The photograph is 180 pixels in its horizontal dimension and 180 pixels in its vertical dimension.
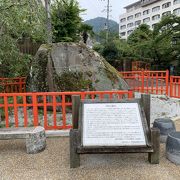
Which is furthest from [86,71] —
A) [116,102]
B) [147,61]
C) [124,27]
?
[124,27]

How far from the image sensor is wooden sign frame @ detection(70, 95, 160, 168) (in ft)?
10.1

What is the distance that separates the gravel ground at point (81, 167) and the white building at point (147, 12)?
39491 millimetres

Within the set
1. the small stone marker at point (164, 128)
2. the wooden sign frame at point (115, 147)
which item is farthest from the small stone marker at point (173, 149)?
the small stone marker at point (164, 128)

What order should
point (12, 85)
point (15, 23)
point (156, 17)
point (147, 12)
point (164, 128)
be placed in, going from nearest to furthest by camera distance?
point (164, 128) < point (15, 23) < point (12, 85) < point (156, 17) < point (147, 12)

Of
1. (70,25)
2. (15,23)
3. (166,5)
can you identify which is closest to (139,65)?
(70,25)

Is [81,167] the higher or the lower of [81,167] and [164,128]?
the lower

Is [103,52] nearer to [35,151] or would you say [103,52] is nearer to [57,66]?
[57,66]

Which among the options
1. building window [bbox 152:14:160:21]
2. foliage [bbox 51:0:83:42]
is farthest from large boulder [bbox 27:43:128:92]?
building window [bbox 152:14:160:21]

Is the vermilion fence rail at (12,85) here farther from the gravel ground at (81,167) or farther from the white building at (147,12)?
the white building at (147,12)

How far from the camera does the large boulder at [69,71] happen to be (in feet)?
20.1

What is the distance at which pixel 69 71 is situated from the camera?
6137mm

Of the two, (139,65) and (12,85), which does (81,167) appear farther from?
(139,65)

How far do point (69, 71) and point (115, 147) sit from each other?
3416 millimetres

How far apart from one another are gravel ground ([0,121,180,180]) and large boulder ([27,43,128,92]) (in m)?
2.53
